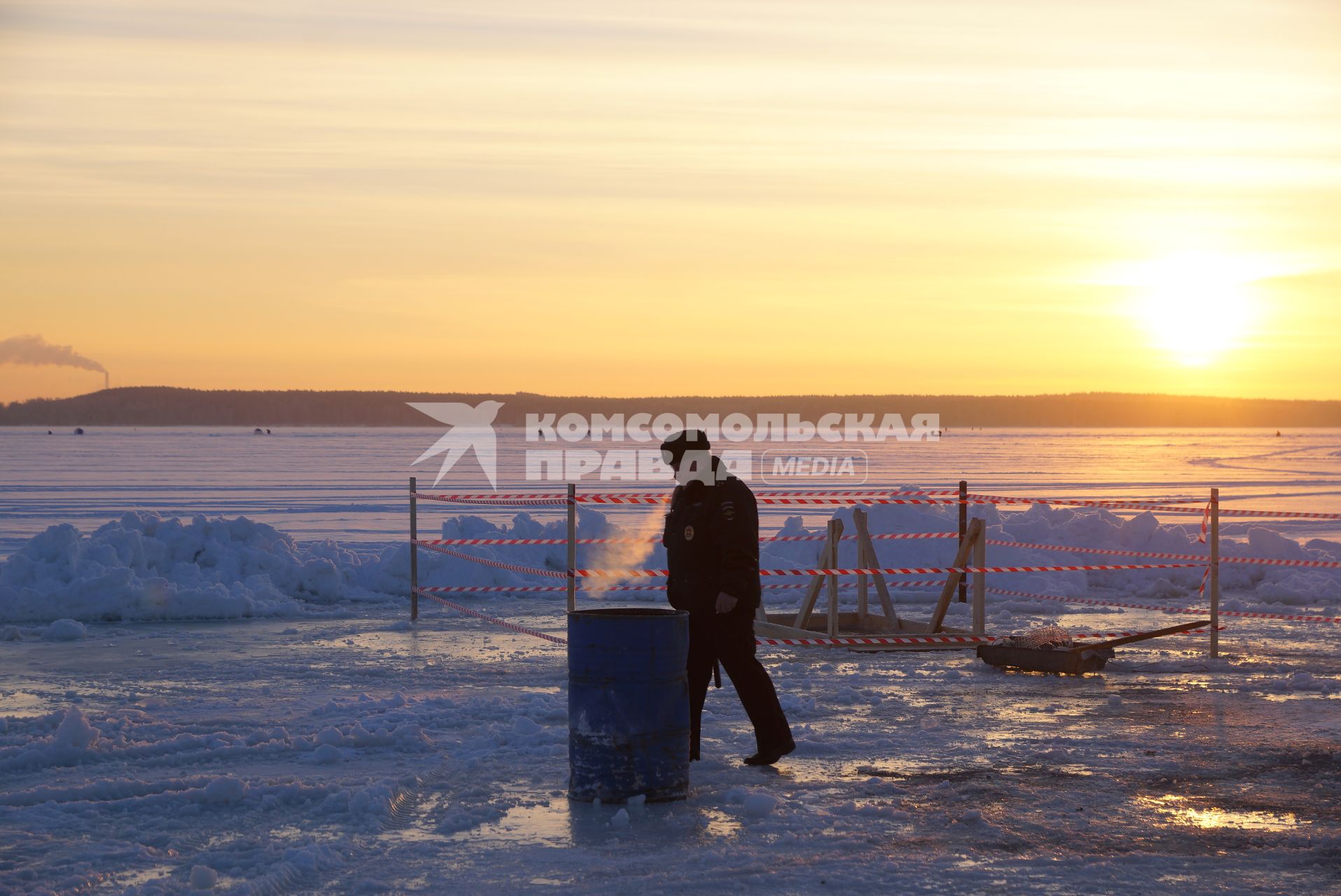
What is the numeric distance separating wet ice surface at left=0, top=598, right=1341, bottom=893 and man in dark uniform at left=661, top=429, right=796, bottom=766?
37cm

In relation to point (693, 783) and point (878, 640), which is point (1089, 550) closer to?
point (878, 640)

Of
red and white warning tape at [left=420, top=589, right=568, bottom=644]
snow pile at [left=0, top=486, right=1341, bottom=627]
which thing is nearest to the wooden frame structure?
red and white warning tape at [left=420, top=589, right=568, bottom=644]

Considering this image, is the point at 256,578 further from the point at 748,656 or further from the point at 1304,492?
the point at 1304,492

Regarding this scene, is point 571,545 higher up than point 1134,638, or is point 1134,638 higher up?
point 571,545

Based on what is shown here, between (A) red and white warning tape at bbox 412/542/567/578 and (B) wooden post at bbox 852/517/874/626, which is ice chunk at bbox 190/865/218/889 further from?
(A) red and white warning tape at bbox 412/542/567/578

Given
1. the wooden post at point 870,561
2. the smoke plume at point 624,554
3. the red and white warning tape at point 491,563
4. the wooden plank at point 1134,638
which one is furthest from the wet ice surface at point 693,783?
the smoke plume at point 624,554

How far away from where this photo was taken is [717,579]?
24.8 feet

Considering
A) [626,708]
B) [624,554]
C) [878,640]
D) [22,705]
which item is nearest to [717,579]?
[626,708]

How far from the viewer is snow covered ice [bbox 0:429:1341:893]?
581 centimetres

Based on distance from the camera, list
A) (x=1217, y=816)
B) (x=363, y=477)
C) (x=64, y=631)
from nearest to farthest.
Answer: (x=1217, y=816)
(x=64, y=631)
(x=363, y=477)

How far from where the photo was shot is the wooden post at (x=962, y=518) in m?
13.8

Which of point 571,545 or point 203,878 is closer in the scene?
point 203,878

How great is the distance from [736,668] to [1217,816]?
8.53 ft

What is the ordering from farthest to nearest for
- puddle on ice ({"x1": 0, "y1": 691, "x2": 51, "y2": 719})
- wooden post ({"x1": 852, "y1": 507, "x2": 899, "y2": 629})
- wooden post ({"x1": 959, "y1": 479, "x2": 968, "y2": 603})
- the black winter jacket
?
wooden post ({"x1": 959, "y1": 479, "x2": 968, "y2": 603})
wooden post ({"x1": 852, "y1": 507, "x2": 899, "y2": 629})
puddle on ice ({"x1": 0, "y1": 691, "x2": 51, "y2": 719})
the black winter jacket
